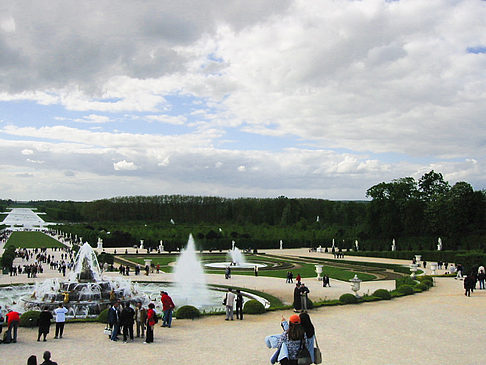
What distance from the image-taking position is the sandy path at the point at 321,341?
11.3m

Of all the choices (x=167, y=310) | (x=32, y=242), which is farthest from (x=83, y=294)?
(x=32, y=242)

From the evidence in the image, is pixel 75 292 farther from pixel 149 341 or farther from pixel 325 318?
pixel 325 318

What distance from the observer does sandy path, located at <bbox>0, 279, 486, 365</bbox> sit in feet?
37.1

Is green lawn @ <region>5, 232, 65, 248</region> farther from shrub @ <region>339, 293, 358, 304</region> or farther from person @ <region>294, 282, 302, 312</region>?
person @ <region>294, 282, 302, 312</region>

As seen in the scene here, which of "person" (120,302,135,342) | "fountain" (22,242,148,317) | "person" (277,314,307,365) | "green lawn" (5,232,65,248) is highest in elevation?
"person" (277,314,307,365)

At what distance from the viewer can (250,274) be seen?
116 feet

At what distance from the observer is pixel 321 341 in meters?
13.0

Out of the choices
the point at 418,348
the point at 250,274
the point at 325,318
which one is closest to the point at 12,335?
the point at 325,318

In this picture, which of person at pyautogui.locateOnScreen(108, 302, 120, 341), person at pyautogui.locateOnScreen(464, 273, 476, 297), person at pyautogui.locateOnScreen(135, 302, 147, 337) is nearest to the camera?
person at pyautogui.locateOnScreen(108, 302, 120, 341)

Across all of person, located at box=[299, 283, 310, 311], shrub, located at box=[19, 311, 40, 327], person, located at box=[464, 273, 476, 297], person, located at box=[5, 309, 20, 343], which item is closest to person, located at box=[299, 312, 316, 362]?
person, located at box=[5, 309, 20, 343]

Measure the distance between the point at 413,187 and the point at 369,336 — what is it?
56.9m

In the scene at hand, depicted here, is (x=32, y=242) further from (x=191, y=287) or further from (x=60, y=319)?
(x=60, y=319)

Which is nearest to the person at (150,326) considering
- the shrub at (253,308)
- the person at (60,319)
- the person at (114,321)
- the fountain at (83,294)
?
the person at (114,321)

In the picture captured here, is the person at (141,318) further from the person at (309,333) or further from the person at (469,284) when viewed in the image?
the person at (469,284)
